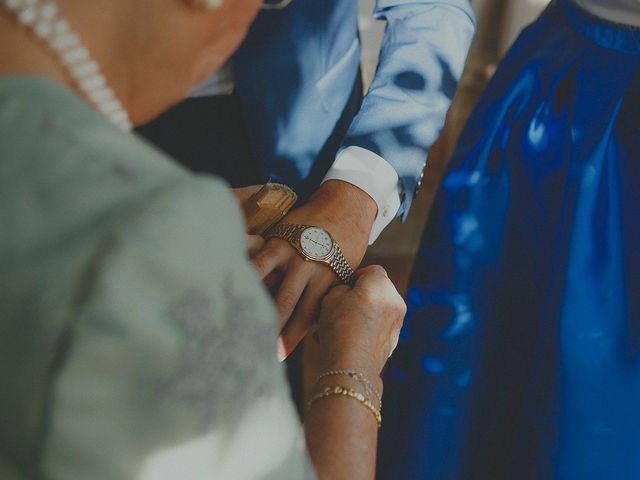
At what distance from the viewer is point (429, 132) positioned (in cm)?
117

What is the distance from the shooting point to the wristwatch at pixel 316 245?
3.22ft

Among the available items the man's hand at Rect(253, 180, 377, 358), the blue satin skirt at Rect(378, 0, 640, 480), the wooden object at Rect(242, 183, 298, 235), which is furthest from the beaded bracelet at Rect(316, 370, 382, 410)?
the blue satin skirt at Rect(378, 0, 640, 480)

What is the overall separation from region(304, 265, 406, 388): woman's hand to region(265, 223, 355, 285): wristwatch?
24mm

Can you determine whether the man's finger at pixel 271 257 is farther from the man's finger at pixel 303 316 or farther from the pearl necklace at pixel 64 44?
the pearl necklace at pixel 64 44

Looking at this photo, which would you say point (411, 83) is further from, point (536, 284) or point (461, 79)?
point (461, 79)

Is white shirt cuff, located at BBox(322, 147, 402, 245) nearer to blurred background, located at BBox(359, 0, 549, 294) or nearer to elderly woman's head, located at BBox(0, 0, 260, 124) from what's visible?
elderly woman's head, located at BBox(0, 0, 260, 124)

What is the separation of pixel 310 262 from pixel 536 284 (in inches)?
21.8

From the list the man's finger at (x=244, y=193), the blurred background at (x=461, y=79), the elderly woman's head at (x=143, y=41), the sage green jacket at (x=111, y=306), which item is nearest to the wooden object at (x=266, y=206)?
the man's finger at (x=244, y=193)

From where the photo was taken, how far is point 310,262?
973 millimetres

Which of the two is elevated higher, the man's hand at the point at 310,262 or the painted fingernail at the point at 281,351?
the man's hand at the point at 310,262

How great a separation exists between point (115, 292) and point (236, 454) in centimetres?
14

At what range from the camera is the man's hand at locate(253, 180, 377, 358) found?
953 mm

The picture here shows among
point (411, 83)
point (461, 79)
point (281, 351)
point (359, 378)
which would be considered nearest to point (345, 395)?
point (359, 378)

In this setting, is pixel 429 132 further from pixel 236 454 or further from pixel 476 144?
pixel 236 454
